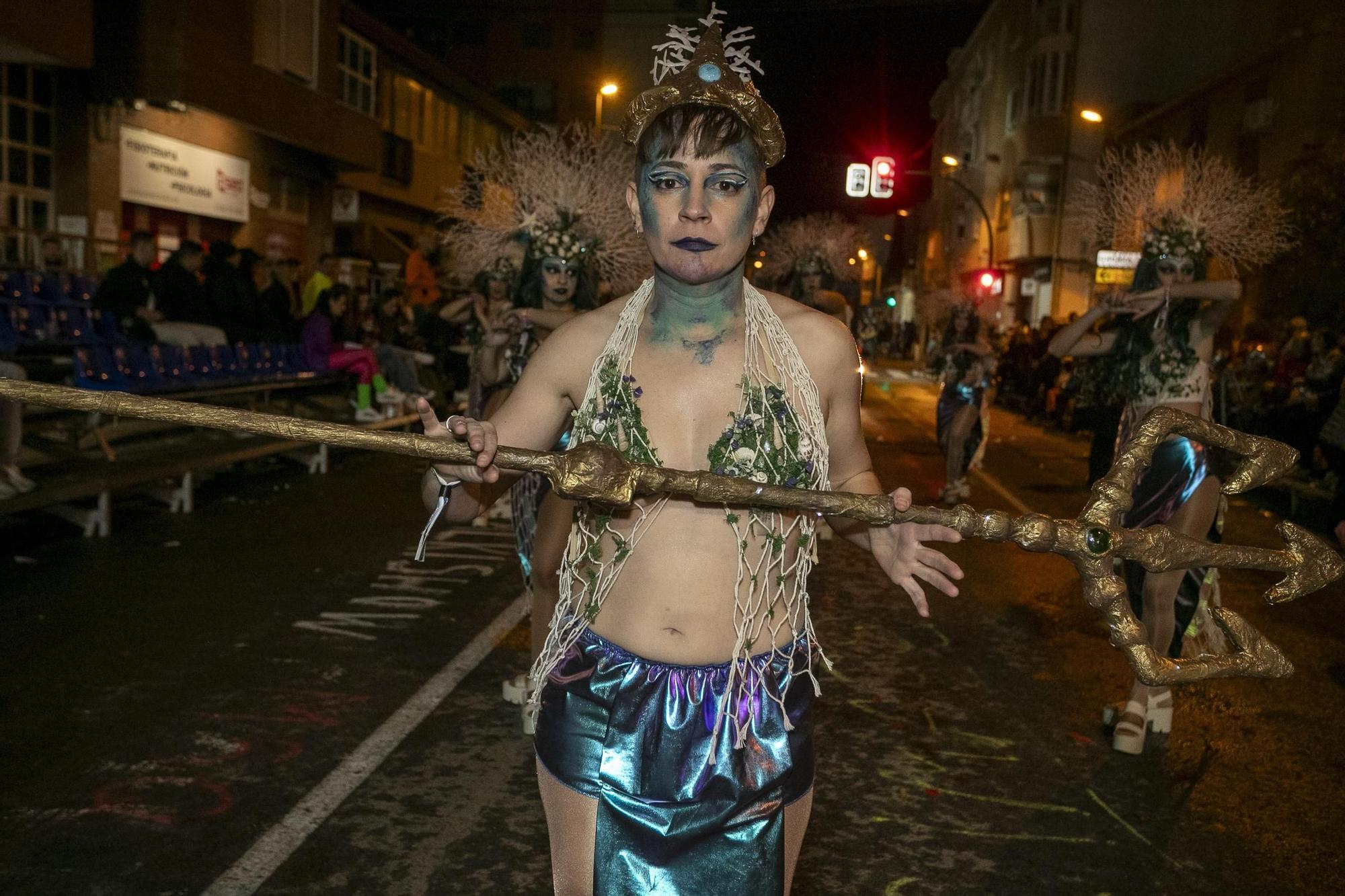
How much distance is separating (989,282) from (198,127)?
104 ft

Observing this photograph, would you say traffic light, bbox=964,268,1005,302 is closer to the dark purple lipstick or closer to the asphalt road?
the asphalt road

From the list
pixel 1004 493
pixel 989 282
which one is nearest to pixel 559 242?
pixel 1004 493

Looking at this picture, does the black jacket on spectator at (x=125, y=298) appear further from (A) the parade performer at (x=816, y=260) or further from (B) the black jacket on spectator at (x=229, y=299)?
(A) the parade performer at (x=816, y=260)

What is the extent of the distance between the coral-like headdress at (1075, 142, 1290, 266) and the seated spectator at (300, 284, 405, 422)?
31.9 ft

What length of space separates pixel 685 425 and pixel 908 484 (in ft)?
35.6

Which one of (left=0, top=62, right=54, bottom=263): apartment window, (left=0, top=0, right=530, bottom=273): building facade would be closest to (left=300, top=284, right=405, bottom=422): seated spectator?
(left=0, top=0, right=530, bottom=273): building facade

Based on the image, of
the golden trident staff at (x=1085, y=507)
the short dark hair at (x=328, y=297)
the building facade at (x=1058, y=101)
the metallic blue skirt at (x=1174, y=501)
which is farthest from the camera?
the building facade at (x=1058, y=101)

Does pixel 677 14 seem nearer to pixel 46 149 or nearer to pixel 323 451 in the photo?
pixel 46 149

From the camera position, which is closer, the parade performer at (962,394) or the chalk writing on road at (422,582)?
the chalk writing on road at (422,582)

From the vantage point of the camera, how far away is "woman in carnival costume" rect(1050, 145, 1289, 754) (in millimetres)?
5273

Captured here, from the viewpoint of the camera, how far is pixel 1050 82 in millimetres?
42469

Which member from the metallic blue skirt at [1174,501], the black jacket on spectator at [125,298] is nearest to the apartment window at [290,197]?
the black jacket on spectator at [125,298]

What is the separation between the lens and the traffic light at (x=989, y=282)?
1800 inches

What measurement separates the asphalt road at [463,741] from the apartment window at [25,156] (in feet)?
31.4
